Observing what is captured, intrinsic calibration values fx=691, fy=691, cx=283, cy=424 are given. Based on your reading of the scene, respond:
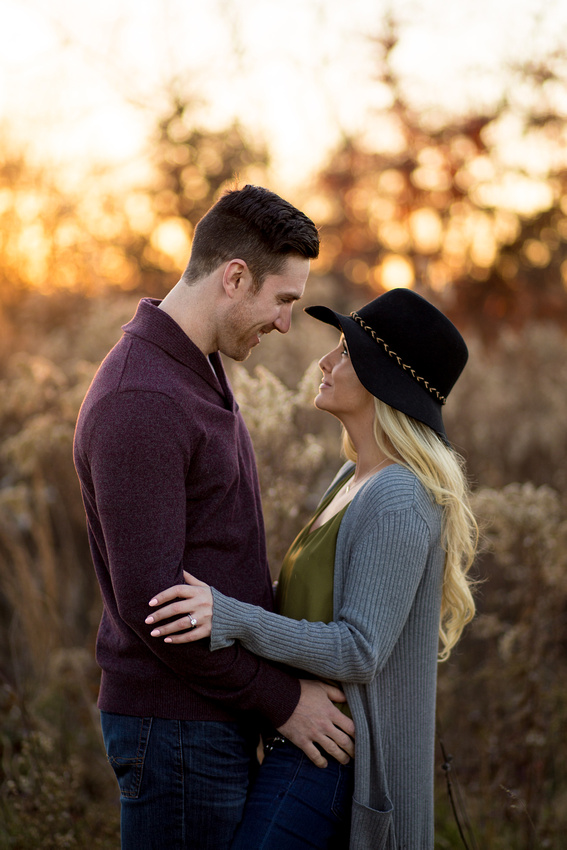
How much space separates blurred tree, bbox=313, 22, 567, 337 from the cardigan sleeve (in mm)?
6499

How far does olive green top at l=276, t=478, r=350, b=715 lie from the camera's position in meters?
2.02

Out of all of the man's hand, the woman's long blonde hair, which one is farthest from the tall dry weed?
the man's hand

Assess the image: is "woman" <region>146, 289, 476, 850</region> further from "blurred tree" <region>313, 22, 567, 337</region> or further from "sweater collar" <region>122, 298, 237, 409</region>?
"blurred tree" <region>313, 22, 567, 337</region>

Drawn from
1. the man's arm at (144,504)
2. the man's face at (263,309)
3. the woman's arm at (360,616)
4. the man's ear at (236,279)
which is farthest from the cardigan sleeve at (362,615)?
the man's ear at (236,279)

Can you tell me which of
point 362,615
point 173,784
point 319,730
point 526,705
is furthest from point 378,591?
point 526,705

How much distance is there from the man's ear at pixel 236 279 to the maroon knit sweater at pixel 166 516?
0.65ft

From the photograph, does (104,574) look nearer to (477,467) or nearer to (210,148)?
(477,467)

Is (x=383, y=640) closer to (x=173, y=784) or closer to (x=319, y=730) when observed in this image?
(x=319, y=730)

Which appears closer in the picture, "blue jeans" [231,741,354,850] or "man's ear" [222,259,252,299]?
"blue jeans" [231,741,354,850]

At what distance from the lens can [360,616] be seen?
6.09 ft

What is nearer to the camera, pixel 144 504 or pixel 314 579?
pixel 144 504

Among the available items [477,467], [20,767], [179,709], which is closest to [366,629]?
[179,709]

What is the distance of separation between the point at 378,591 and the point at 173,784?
Result: 75cm

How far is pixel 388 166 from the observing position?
9.28 m
